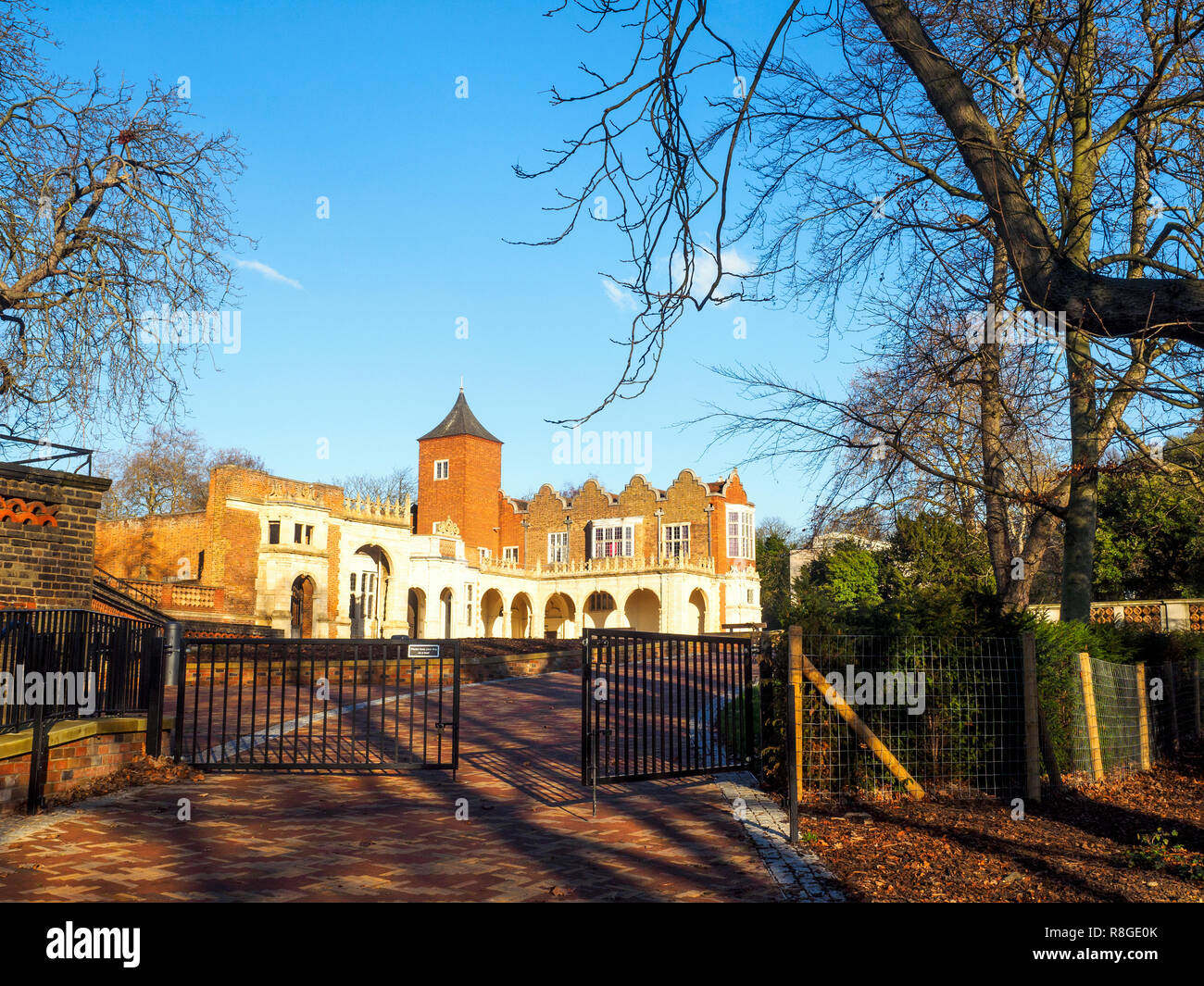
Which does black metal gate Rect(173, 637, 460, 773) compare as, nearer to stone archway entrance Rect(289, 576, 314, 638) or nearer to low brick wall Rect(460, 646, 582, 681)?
low brick wall Rect(460, 646, 582, 681)

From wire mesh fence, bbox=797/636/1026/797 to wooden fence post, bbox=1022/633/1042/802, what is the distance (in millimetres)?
185

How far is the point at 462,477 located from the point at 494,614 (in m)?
7.79

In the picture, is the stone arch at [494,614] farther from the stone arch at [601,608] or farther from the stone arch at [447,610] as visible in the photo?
the stone arch at [447,610]

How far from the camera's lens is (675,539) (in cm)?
5200

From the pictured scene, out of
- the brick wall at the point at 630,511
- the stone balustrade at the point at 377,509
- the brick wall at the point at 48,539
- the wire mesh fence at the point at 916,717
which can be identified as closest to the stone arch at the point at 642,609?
the brick wall at the point at 630,511

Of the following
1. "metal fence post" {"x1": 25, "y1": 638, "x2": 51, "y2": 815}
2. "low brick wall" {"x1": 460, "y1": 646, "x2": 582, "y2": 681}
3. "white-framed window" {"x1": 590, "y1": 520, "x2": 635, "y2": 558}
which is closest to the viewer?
"metal fence post" {"x1": 25, "y1": 638, "x2": 51, "y2": 815}

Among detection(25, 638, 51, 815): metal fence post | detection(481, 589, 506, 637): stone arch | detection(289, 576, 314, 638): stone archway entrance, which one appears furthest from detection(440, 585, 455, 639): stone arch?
detection(25, 638, 51, 815): metal fence post

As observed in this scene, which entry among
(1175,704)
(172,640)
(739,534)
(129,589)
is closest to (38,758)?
(172,640)

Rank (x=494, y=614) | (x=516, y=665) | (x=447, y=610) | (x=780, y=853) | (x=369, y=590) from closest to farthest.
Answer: (x=780, y=853)
(x=516, y=665)
(x=369, y=590)
(x=447, y=610)
(x=494, y=614)

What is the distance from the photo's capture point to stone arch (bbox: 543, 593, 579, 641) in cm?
5178

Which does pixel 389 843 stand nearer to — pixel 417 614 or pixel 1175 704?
pixel 1175 704
